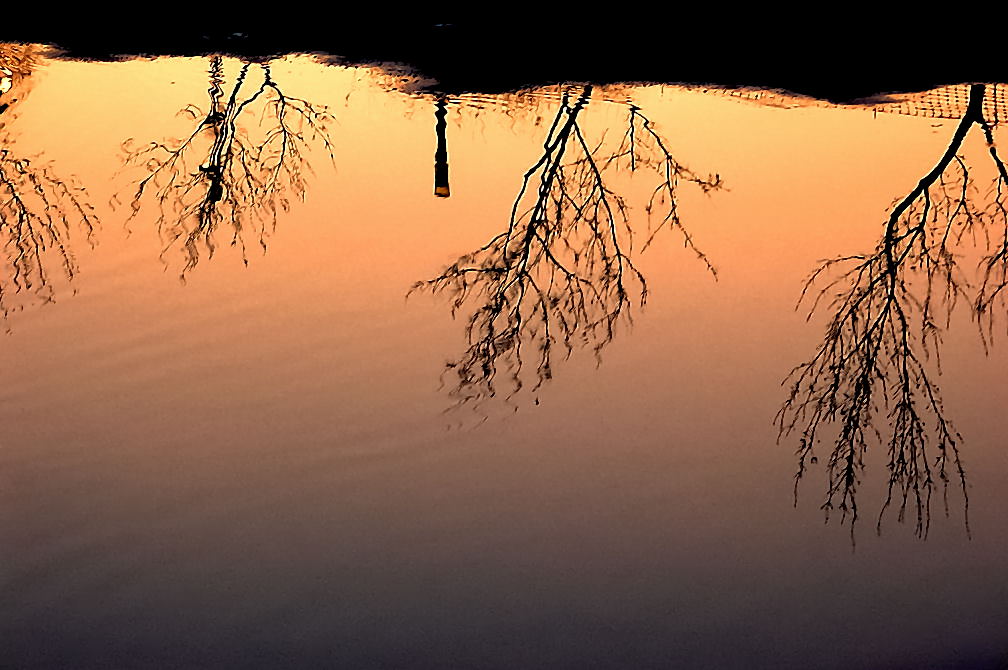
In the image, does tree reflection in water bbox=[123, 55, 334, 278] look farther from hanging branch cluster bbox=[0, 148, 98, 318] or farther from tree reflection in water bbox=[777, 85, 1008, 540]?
tree reflection in water bbox=[777, 85, 1008, 540]

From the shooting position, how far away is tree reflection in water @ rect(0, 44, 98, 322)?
570 cm

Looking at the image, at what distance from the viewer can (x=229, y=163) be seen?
23.1 feet

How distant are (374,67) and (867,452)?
4.46 metres

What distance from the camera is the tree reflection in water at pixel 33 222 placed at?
224 inches

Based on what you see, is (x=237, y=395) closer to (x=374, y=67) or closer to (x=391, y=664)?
(x=391, y=664)

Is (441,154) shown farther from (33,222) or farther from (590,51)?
(33,222)

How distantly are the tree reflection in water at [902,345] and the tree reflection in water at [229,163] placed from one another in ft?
8.81

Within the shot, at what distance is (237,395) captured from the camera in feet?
15.8

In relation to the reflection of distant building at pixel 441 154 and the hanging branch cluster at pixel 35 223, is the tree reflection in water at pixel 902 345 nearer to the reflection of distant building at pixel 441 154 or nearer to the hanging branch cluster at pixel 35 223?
the reflection of distant building at pixel 441 154

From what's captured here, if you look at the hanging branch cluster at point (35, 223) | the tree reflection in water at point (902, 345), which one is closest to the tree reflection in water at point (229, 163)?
the hanging branch cluster at point (35, 223)

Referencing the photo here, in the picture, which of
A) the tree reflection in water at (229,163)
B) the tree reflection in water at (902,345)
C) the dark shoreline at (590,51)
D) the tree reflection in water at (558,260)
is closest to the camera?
the tree reflection in water at (902,345)

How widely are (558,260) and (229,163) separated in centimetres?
207

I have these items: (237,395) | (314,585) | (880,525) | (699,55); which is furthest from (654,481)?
(699,55)

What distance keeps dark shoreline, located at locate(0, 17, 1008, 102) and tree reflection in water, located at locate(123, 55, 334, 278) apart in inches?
29.6
